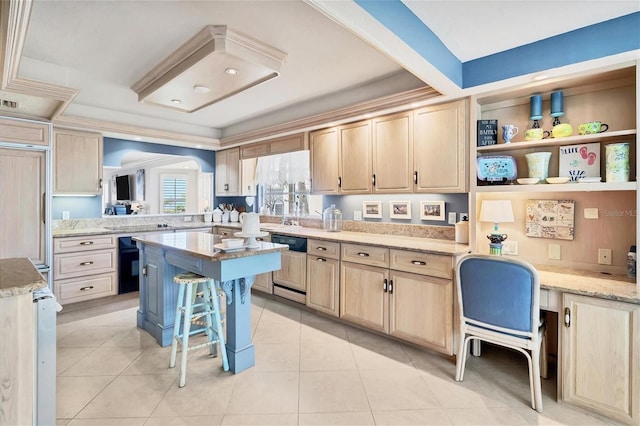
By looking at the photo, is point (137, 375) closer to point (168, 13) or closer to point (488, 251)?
point (168, 13)

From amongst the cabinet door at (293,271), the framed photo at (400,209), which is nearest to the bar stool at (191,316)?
the cabinet door at (293,271)

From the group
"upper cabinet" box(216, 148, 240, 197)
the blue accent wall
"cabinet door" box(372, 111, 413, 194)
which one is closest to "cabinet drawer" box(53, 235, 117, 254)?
the blue accent wall

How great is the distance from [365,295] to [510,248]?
131cm

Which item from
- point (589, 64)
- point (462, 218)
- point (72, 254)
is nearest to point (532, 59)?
point (589, 64)

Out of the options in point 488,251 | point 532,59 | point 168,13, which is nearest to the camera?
point 168,13

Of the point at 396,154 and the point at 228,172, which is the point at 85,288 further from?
the point at 396,154

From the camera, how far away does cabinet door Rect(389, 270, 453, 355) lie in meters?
2.45

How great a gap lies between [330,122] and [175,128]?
2.63 meters

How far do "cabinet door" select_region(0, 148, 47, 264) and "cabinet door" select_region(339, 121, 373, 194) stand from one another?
10.1ft

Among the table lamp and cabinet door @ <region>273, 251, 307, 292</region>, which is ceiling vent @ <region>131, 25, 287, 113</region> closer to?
cabinet door @ <region>273, 251, 307, 292</region>

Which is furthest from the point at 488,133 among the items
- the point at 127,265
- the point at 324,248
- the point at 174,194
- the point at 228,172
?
the point at 174,194

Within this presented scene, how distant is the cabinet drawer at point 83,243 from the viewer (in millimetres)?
3572

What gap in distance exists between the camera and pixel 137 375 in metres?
2.29

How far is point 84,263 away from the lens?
373 cm
